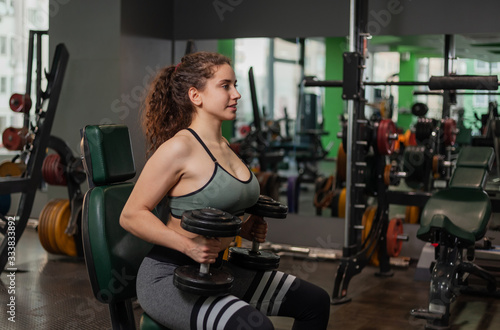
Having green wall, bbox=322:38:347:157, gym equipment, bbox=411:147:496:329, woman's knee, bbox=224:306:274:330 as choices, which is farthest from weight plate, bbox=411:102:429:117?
woman's knee, bbox=224:306:274:330

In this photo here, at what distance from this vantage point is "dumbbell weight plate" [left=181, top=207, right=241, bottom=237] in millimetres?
1503

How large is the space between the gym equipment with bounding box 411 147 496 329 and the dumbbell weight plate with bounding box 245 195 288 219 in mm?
1494

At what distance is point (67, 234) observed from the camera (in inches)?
179

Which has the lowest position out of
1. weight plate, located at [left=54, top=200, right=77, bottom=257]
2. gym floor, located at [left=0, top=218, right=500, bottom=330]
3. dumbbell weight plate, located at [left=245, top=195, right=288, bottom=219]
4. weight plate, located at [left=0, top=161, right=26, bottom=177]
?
gym floor, located at [left=0, top=218, right=500, bottom=330]

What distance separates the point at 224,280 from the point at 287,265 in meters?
3.00

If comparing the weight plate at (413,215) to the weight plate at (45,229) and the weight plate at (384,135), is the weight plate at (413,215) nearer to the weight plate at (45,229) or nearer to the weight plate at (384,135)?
the weight plate at (384,135)

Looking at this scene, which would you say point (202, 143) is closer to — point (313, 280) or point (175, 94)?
point (175, 94)

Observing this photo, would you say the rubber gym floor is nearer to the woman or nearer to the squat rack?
the squat rack

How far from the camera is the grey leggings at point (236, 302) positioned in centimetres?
158

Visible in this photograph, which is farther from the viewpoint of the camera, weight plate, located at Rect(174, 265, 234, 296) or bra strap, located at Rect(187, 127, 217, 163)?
bra strap, located at Rect(187, 127, 217, 163)

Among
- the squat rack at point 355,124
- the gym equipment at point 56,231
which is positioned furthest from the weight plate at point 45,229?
the squat rack at point 355,124

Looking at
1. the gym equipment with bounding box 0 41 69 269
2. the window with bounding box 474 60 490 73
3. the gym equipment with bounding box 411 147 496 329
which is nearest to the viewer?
the gym equipment with bounding box 411 147 496 329

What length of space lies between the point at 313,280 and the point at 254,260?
2.36 m

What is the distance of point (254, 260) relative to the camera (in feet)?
6.08
